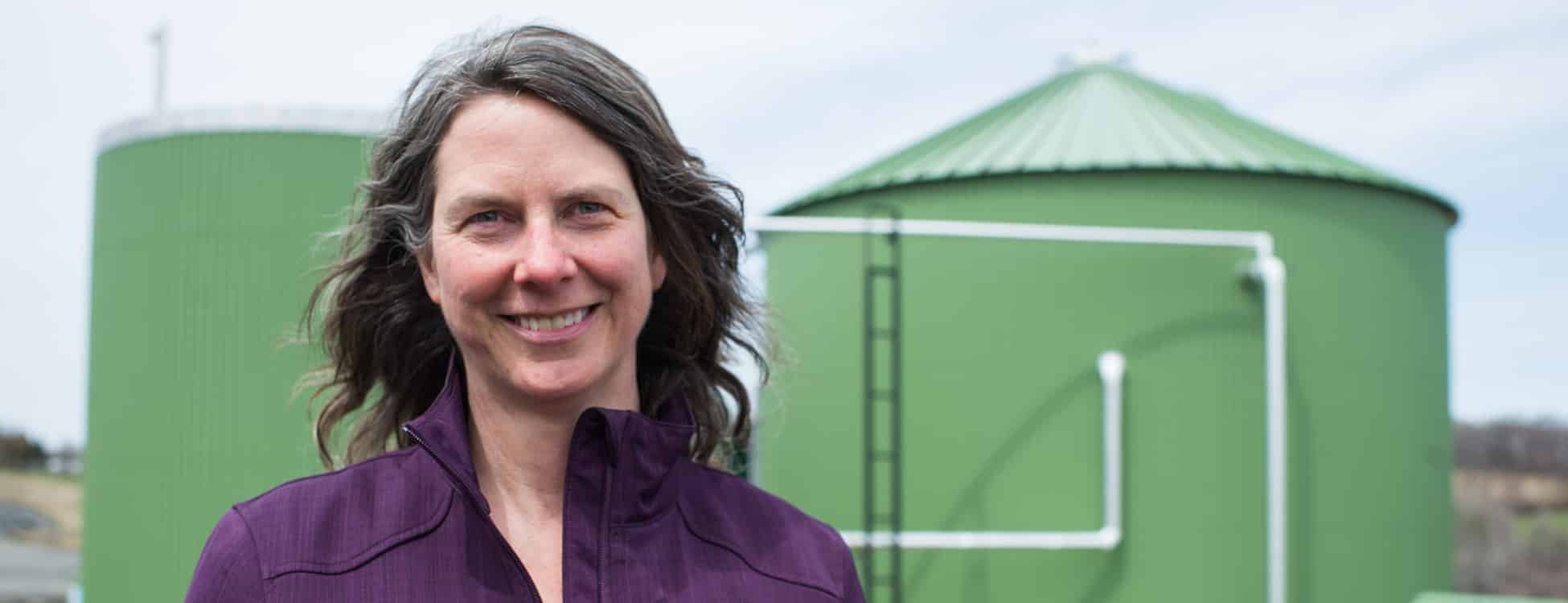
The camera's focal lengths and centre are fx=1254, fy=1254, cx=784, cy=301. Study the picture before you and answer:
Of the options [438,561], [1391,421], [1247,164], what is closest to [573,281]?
[438,561]

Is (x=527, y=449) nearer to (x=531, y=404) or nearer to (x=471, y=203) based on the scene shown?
(x=531, y=404)

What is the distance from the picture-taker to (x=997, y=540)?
707 centimetres

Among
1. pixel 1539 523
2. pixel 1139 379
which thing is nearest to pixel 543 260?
pixel 1139 379

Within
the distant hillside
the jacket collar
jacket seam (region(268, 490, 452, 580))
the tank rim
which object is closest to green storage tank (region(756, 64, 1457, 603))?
the tank rim

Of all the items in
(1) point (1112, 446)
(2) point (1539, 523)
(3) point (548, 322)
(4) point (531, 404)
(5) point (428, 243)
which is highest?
(5) point (428, 243)

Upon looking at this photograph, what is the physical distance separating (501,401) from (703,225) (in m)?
0.40

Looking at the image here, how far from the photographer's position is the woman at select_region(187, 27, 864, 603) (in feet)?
5.06

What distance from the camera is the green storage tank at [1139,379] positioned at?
24.5 ft

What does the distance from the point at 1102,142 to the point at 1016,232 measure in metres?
1.71

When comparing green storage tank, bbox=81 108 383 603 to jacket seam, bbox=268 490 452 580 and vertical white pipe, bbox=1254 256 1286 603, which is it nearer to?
jacket seam, bbox=268 490 452 580

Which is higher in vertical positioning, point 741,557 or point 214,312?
point 214,312

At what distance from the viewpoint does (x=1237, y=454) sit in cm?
753

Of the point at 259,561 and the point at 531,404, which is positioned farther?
the point at 531,404

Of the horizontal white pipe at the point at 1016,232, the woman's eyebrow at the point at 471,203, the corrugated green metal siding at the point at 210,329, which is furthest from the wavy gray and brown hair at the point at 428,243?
the horizontal white pipe at the point at 1016,232
